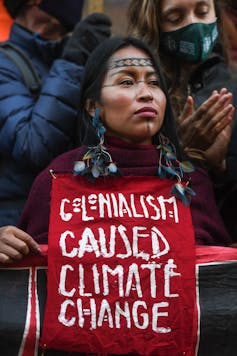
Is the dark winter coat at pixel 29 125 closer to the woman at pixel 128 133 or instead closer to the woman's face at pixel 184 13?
the woman at pixel 128 133

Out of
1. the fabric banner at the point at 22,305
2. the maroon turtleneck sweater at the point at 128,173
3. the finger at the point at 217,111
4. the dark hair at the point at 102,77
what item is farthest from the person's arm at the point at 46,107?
the fabric banner at the point at 22,305

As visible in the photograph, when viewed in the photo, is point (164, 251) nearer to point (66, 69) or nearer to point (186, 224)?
point (186, 224)

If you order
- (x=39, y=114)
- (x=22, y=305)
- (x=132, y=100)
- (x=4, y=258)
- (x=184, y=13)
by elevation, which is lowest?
(x=22, y=305)

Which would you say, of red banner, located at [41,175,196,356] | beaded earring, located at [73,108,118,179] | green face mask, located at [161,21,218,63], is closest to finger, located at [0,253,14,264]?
red banner, located at [41,175,196,356]

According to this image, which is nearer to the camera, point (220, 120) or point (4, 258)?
point (4, 258)

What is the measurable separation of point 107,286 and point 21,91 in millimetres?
1104

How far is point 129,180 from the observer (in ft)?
9.44

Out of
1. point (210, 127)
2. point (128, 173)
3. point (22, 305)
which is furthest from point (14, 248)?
point (210, 127)

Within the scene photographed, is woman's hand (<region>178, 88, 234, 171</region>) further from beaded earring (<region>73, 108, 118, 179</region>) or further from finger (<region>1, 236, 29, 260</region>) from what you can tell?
finger (<region>1, 236, 29, 260</region>)

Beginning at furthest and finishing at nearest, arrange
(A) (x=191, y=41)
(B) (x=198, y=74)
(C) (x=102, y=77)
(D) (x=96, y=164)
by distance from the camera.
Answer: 1. (B) (x=198, y=74)
2. (A) (x=191, y=41)
3. (C) (x=102, y=77)
4. (D) (x=96, y=164)

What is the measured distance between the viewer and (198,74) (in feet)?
11.8

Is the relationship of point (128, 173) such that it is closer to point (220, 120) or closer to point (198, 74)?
point (220, 120)

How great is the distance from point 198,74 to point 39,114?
75 cm

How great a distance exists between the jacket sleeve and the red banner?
0.59 metres
